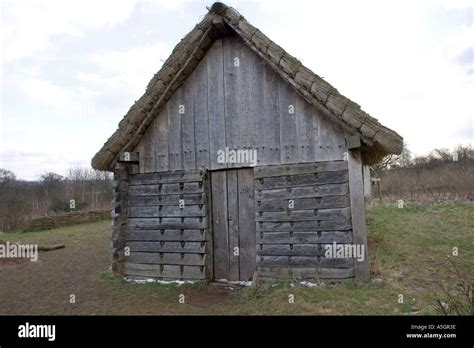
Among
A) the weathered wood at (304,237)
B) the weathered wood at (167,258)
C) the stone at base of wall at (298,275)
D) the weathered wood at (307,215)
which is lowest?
the stone at base of wall at (298,275)

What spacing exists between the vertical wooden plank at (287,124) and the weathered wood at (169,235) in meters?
2.27

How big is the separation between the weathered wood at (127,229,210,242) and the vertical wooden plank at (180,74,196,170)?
1.37 metres

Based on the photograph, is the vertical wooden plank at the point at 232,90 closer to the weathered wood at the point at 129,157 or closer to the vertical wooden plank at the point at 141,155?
the vertical wooden plank at the point at 141,155

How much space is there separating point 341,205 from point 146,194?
Answer: 13.9 feet

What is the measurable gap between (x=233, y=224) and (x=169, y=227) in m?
1.43

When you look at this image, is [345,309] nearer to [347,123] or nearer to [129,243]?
[347,123]

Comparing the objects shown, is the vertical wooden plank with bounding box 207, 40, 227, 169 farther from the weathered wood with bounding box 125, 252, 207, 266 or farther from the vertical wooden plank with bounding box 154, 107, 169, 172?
the weathered wood with bounding box 125, 252, 207, 266

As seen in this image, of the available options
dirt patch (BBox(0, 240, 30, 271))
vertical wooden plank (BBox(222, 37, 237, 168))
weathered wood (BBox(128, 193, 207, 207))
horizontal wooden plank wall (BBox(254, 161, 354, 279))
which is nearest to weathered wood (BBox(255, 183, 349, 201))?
Answer: horizontal wooden plank wall (BBox(254, 161, 354, 279))

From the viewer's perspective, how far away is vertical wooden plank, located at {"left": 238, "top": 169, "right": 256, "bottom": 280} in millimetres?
7605

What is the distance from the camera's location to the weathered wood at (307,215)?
265 inches

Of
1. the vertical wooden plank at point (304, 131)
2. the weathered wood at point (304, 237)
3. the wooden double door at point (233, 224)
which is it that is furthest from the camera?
the wooden double door at point (233, 224)

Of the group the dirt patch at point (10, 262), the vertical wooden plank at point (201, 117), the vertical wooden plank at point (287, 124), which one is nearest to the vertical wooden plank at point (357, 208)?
the vertical wooden plank at point (287, 124)
